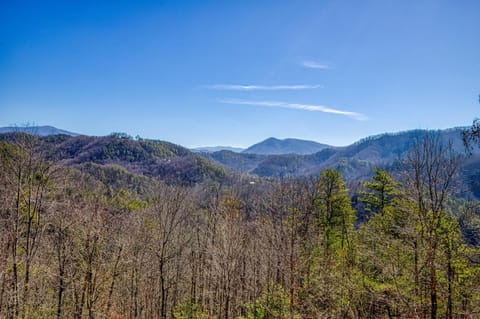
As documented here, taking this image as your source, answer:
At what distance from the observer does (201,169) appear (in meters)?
162

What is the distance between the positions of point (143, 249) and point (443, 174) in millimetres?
18323

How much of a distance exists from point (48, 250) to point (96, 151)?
190796 mm

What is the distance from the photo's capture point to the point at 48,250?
18.4 metres

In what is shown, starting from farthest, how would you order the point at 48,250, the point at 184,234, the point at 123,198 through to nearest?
the point at 123,198 → the point at 184,234 → the point at 48,250

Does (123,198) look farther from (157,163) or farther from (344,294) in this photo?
(157,163)

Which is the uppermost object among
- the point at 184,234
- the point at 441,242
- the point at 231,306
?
the point at 441,242

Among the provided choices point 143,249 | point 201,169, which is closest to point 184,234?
point 143,249

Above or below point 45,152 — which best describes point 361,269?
below

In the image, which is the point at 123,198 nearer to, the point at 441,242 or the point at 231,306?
the point at 231,306

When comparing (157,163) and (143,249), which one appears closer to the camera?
(143,249)

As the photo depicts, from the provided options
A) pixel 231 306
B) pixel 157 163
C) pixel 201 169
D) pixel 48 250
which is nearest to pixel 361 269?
pixel 231 306

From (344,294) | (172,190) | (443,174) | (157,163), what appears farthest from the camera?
(157,163)

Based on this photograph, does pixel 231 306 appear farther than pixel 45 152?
Yes

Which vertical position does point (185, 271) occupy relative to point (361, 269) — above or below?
below
